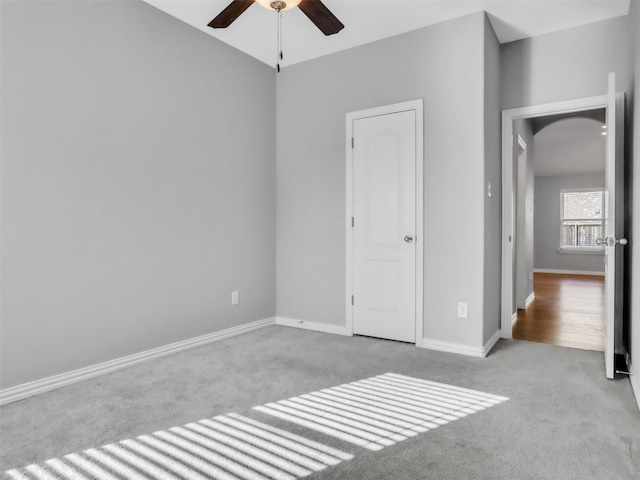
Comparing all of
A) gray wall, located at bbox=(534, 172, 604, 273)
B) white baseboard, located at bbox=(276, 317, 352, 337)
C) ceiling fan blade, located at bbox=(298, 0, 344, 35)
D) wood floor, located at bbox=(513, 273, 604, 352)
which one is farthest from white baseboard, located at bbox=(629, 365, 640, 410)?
gray wall, located at bbox=(534, 172, 604, 273)

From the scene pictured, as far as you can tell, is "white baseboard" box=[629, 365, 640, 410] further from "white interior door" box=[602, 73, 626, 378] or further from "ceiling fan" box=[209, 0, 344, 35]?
"ceiling fan" box=[209, 0, 344, 35]

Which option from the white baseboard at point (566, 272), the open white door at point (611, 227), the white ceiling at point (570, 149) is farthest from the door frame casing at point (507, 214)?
the white baseboard at point (566, 272)

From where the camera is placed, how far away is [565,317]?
4488 millimetres

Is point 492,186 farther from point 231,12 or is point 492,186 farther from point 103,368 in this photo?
point 103,368

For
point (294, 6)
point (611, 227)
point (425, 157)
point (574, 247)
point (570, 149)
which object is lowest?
point (574, 247)

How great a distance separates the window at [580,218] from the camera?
9.06 meters

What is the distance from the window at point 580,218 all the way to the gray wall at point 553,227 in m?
0.14

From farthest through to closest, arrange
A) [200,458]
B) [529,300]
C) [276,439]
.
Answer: [529,300] → [276,439] → [200,458]

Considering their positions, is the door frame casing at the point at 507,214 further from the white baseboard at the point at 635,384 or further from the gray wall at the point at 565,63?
the white baseboard at the point at 635,384

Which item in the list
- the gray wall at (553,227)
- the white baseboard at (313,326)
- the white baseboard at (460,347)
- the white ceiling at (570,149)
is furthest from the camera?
the gray wall at (553,227)

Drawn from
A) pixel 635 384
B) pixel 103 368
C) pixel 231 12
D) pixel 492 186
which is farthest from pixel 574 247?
pixel 103 368

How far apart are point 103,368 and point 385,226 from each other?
2387mm

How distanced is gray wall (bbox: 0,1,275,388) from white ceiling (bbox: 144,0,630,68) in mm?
244

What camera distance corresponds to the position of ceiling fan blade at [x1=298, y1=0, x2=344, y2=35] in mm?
2412
